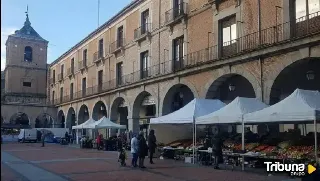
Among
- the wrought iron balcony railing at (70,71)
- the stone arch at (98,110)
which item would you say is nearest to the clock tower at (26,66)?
the wrought iron balcony railing at (70,71)

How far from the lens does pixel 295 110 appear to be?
39.7 feet

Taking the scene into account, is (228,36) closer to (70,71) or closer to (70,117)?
(70,71)

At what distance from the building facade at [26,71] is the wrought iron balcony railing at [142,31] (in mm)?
27269

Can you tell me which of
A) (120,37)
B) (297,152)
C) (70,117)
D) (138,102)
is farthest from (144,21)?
(70,117)

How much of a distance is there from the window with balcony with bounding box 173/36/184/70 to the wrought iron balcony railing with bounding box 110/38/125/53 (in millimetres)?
8029

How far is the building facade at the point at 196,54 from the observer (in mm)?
16203

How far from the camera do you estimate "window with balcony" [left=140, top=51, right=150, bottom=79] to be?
27969mm

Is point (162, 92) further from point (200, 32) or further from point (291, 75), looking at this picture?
point (291, 75)

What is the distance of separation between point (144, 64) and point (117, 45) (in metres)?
5.17

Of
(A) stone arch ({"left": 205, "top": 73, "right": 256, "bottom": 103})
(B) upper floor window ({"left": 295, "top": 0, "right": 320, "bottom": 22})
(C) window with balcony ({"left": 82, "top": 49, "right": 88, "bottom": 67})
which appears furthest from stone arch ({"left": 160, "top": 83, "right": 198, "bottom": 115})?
(C) window with balcony ({"left": 82, "top": 49, "right": 88, "bottom": 67})

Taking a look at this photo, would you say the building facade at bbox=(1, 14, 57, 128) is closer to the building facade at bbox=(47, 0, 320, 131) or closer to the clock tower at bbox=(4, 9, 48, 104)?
the clock tower at bbox=(4, 9, 48, 104)

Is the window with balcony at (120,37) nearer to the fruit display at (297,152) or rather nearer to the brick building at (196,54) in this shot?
the brick building at (196,54)

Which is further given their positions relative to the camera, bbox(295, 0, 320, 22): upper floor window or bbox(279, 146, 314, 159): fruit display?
bbox(295, 0, 320, 22): upper floor window

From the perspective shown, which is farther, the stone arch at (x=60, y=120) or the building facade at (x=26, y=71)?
the building facade at (x=26, y=71)
